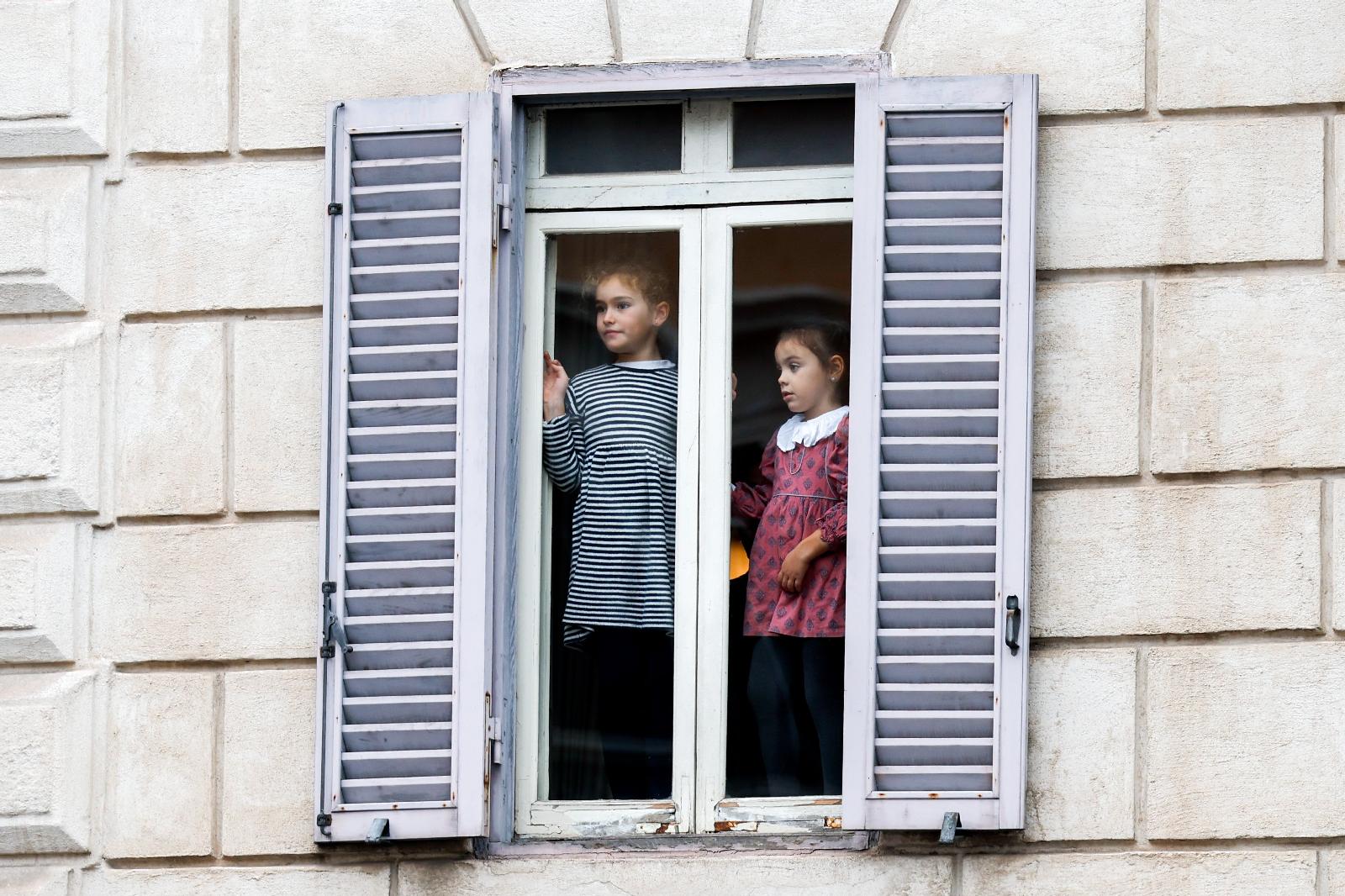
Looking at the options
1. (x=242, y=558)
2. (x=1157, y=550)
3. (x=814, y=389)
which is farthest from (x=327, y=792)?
(x=1157, y=550)

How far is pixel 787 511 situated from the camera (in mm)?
7430

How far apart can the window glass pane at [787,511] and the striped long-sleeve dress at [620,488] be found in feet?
0.69

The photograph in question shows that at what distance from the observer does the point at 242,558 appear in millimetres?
7371

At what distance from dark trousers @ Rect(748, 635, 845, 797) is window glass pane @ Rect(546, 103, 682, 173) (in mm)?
1511

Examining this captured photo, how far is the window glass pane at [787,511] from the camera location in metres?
7.37

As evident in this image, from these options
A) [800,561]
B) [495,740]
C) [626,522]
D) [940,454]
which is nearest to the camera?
[940,454]

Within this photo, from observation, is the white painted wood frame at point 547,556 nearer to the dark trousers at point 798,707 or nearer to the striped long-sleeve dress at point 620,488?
the striped long-sleeve dress at point 620,488

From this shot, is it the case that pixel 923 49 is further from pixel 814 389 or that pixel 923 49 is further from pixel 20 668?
pixel 20 668

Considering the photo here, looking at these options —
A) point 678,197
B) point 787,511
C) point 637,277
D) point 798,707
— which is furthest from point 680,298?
point 798,707

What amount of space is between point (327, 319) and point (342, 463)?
44cm

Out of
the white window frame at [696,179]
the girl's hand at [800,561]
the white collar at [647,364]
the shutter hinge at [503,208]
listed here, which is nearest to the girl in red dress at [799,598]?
the girl's hand at [800,561]

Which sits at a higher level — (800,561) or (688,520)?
(688,520)

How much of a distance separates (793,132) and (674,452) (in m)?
1.04

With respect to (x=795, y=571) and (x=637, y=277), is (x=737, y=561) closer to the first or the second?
(x=795, y=571)
